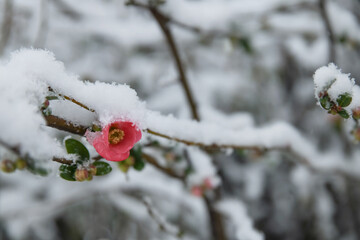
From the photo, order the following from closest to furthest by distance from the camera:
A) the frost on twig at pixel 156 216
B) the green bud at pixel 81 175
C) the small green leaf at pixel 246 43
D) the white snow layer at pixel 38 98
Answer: the white snow layer at pixel 38 98 → the green bud at pixel 81 175 → the frost on twig at pixel 156 216 → the small green leaf at pixel 246 43

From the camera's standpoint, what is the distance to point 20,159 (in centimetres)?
49

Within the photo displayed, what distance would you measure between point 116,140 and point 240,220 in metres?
0.81

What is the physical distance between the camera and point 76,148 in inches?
24.5

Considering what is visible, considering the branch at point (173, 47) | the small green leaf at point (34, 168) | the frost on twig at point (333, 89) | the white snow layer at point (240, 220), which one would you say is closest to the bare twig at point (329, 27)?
the branch at point (173, 47)

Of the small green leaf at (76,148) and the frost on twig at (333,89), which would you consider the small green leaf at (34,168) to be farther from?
the frost on twig at (333,89)

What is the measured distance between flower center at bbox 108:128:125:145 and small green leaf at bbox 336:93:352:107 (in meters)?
0.39

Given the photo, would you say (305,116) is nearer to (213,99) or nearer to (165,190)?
(213,99)

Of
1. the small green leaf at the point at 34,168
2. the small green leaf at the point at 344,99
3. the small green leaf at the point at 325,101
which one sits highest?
the small green leaf at the point at 344,99

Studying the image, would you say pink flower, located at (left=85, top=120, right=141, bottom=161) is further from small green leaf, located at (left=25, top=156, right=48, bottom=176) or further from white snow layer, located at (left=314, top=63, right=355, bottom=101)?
white snow layer, located at (left=314, top=63, right=355, bottom=101)

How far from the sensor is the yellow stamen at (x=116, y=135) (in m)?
0.58

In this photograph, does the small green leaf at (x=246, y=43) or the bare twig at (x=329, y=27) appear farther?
the small green leaf at (x=246, y=43)

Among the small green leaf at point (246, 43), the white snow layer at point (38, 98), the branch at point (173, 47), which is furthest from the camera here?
the small green leaf at point (246, 43)

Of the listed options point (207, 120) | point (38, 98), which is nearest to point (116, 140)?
point (38, 98)

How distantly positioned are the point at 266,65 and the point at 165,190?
4.79 ft
